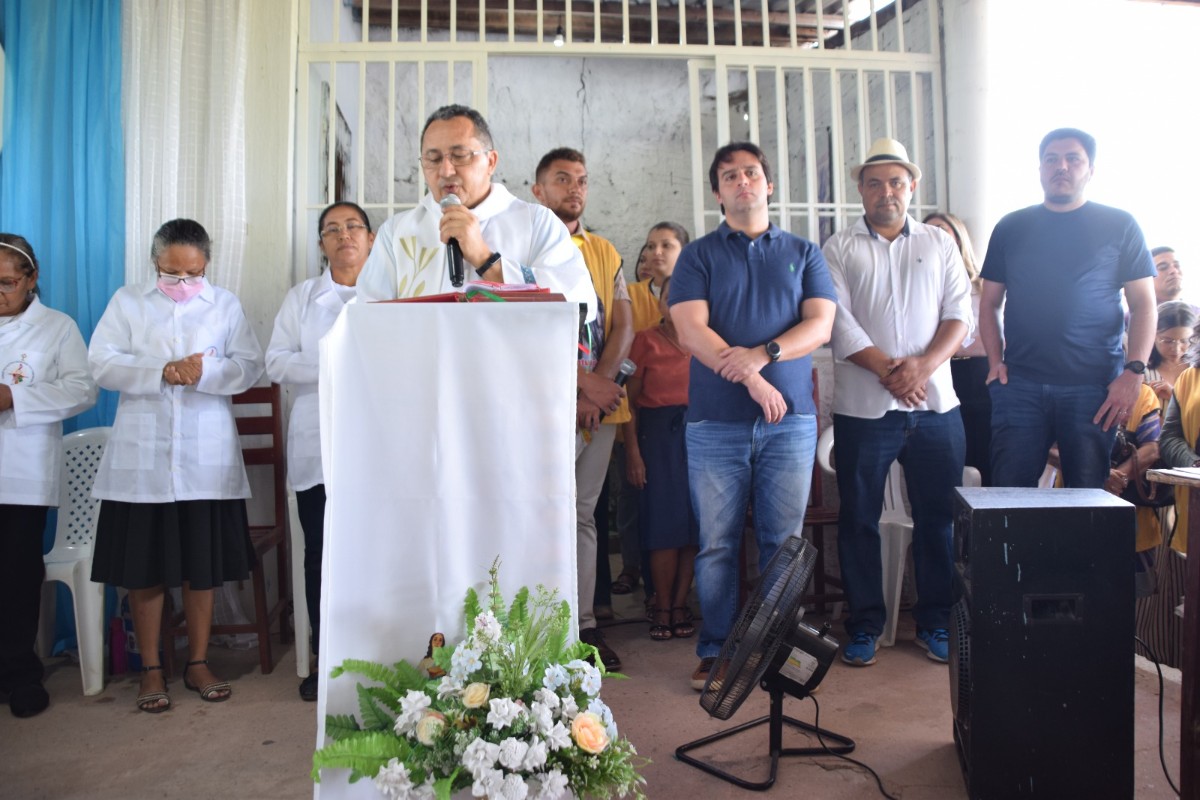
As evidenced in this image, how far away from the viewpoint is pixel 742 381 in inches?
110

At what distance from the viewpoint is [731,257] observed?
295 cm

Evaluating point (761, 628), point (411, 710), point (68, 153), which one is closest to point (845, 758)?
point (761, 628)

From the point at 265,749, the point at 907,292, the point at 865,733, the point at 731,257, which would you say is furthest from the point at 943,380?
the point at 265,749

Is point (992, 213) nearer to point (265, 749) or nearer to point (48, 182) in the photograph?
point (265, 749)

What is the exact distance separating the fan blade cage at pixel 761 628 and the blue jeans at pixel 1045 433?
128 centimetres

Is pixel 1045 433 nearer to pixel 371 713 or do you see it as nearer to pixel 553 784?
pixel 553 784

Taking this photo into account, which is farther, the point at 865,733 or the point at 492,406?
the point at 865,733

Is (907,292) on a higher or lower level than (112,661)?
higher

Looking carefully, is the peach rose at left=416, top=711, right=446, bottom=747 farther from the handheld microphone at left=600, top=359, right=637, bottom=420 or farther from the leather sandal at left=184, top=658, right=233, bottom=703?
the leather sandal at left=184, top=658, right=233, bottom=703

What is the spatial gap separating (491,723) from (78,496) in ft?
8.25

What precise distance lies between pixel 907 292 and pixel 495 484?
2087 millimetres

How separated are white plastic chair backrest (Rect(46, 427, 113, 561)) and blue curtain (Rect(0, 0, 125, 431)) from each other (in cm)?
22

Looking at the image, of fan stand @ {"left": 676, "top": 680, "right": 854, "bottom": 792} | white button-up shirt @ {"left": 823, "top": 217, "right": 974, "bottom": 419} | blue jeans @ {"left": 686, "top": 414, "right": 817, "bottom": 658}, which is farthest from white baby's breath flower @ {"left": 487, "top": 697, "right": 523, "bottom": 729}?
white button-up shirt @ {"left": 823, "top": 217, "right": 974, "bottom": 419}

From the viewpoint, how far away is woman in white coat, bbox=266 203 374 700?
3197mm
